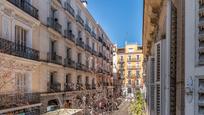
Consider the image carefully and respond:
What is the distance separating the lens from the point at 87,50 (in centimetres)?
3681

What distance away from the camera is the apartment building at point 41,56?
15.3 meters

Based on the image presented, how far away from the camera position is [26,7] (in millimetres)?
18016

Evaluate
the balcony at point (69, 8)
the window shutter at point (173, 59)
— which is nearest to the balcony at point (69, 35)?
the balcony at point (69, 8)

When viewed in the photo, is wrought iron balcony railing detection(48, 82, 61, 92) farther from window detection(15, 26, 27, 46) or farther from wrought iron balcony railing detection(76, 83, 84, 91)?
wrought iron balcony railing detection(76, 83, 84, 91)

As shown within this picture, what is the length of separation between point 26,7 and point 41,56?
394 cm

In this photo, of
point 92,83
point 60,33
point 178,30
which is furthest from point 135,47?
point 178,30

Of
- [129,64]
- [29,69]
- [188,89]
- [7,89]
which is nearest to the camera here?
[188,89]

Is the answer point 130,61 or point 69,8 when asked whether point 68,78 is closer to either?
point 69,8

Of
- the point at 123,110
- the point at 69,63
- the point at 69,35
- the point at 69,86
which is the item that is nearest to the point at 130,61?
the point at 123,110

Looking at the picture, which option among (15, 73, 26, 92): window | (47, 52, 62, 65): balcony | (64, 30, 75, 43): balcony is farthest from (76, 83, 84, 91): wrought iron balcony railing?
(15, 73, 26, 92): window

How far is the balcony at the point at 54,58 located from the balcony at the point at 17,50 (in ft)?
8.30

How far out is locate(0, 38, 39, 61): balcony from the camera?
14872 mm

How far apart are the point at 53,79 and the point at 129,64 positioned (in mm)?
50929

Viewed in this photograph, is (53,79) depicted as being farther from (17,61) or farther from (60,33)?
(17,61)
